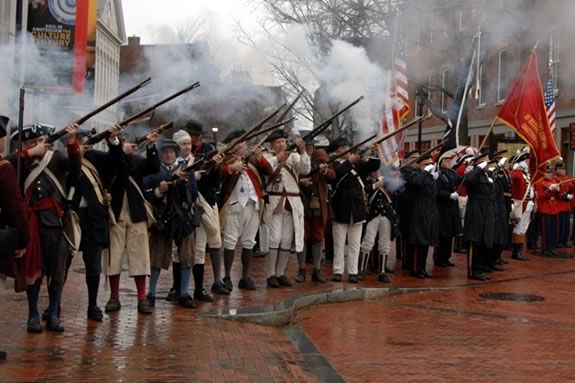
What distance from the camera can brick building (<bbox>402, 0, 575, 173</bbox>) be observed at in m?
21.6

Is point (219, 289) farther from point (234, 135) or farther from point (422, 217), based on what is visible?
point (422, 217)

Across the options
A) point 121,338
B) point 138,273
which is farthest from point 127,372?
point 138,273

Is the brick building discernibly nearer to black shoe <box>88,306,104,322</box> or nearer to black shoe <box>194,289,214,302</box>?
black shoe <box>194,289,214,302</box>

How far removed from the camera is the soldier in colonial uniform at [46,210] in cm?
800

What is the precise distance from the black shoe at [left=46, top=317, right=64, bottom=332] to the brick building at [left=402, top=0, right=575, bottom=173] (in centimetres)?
1426

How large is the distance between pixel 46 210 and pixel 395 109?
7.83 meters

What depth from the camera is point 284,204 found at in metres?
11.9

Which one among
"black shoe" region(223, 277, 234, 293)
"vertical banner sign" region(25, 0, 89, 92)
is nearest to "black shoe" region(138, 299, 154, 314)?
"black shoe" region(223, 277, 234, 293)

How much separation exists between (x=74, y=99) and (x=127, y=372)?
9.19m

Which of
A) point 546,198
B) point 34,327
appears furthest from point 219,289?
point 546,198

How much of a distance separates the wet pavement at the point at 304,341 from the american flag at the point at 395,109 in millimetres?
2409

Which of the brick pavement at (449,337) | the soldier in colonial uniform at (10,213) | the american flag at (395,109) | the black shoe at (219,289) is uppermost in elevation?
the american flag at (395,109)

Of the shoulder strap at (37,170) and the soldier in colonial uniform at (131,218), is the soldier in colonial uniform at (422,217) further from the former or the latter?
the shoulder strap at (37,170)

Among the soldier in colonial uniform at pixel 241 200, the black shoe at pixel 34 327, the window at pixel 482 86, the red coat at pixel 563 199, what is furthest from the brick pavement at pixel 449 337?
the window at pixel 482 86
